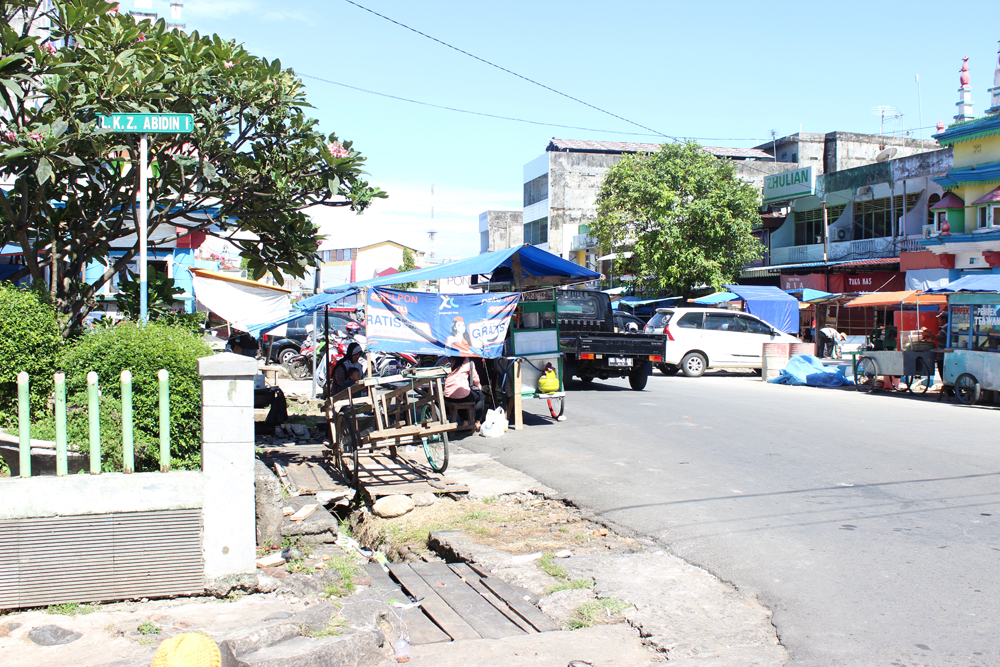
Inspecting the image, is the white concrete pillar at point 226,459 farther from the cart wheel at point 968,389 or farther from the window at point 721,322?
the window at point 721,322

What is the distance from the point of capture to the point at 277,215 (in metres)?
9.04

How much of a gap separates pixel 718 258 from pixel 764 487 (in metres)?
24.5

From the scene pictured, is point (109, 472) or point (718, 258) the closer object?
point (109, 472)

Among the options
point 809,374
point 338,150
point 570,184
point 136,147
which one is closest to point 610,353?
point 809,374

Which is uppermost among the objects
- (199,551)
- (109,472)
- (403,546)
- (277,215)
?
(277,215)

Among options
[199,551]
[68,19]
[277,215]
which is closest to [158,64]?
[68,19]

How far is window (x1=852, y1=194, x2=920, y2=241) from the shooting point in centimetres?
3058

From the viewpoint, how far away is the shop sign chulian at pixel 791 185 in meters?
34.7

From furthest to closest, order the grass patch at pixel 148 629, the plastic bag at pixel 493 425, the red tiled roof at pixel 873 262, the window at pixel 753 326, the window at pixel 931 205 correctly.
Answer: the red tiled roof at pixel 873 262
the window at pixel 931 205
the window at pixel 753 326
the plastic bag at pixel 493 425
the grass patch at pixel 148 629

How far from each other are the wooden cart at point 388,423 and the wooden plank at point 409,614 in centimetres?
266

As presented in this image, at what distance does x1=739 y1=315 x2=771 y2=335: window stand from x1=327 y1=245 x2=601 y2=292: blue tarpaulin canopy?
11.1 meters

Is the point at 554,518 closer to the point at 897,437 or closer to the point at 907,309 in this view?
the point at 897,437

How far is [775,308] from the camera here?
93.4 feet

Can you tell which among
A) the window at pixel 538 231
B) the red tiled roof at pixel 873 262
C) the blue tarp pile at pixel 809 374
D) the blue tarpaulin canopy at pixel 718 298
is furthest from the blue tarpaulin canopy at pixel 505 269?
the window at pixel 538 231
